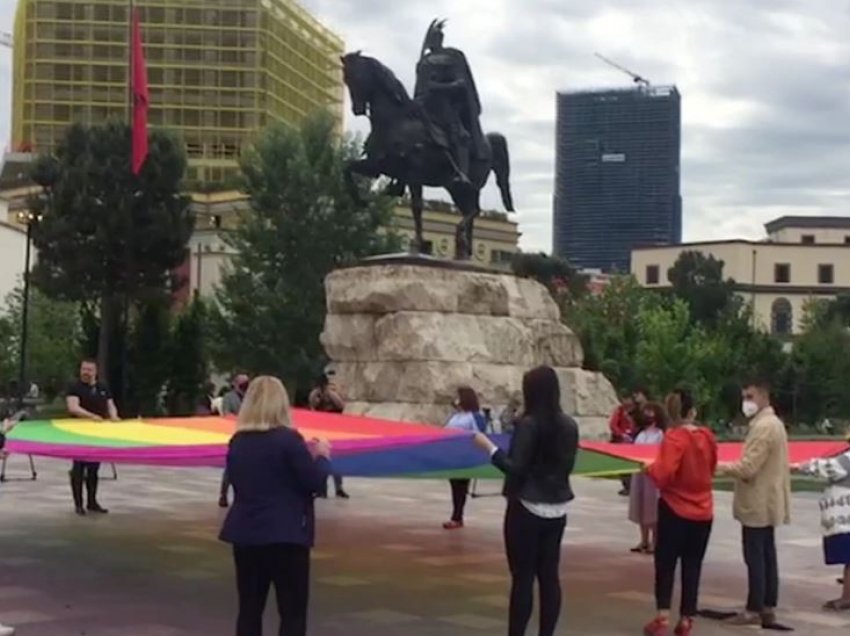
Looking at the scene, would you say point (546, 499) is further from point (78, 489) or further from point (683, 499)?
point (78, 489)

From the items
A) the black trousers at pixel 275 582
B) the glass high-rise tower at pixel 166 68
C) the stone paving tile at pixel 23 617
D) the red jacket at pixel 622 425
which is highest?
the glass high-rise tower at pixel 166 68

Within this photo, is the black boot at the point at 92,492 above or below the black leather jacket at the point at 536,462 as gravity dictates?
below

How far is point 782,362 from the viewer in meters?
58.3

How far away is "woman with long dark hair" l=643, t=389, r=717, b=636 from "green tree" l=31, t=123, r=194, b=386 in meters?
41.8

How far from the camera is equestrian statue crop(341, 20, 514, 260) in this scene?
26.6 meters

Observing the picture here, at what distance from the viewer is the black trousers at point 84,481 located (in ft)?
52.5

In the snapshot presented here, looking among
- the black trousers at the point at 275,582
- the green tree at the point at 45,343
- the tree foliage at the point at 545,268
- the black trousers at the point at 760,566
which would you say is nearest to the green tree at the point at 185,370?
the green tree at the point at 45,343

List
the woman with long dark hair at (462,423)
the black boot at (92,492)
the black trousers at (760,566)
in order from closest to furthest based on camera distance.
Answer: the black trousers at (760,566)
the woman with long dark hair at (462,423)
the black boot at (92,492)

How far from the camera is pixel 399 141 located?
26.6 metres

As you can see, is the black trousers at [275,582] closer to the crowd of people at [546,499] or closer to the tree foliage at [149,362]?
the crowd of people at [546,499]

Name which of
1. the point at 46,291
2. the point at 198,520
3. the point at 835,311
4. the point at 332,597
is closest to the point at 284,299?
the point at 46,291

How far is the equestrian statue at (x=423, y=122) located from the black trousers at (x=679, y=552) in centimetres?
1809

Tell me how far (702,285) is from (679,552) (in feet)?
291

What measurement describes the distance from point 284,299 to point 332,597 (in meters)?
38.3
